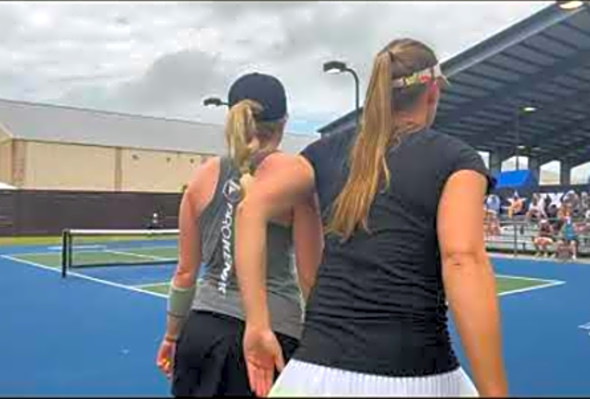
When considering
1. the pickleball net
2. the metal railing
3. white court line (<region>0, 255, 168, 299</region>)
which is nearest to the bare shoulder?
white court line (<region>0, 255, 168, 299</region>)

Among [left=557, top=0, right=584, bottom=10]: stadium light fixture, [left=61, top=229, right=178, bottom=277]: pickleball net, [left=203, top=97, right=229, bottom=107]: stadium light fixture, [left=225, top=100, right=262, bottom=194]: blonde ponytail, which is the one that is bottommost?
[left=61, top=229, right=178, bottom=277]: pickleball net

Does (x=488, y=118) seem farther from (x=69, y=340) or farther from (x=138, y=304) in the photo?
(x=138, y=304)

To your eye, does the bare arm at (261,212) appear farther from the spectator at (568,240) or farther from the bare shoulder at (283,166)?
the spectator at (568,240)

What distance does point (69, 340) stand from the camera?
627cm

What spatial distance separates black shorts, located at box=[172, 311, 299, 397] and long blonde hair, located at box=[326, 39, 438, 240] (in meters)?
0.58

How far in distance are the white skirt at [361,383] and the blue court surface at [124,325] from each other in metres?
0.33

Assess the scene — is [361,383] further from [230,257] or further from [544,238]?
[544,238]

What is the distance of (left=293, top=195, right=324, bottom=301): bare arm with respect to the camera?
1910 millimetres

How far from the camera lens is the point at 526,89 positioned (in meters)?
3.19

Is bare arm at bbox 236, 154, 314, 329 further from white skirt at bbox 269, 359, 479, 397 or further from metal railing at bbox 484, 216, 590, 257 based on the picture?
metal railing at bbox 484, 216, 590, 257

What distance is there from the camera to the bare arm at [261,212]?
172 centimetres

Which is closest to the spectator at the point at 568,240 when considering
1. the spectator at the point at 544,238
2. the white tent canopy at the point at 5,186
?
the spectator at the point at 544,238

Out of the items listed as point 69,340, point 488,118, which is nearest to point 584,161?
point 488,118

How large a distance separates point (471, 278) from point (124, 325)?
6.06m
